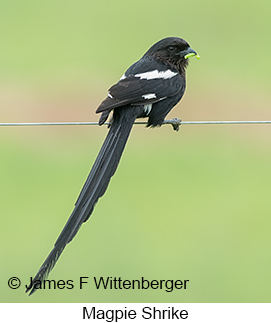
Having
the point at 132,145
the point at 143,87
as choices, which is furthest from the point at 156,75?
the point at 132,145

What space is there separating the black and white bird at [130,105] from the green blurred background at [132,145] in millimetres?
2378

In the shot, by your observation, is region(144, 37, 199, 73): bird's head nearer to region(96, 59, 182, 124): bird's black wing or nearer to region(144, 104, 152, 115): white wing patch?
region(96, 59, 182, 124): bird's black wing

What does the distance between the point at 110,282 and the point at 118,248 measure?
0.65 m

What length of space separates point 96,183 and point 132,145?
6969 millimetres

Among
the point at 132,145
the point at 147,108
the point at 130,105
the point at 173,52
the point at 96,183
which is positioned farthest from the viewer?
the point at 132,145

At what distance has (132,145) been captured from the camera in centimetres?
1241

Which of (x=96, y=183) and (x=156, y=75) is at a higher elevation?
(x=156, y=75)

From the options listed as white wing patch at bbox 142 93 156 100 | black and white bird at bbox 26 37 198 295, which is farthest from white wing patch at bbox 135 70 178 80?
white wing patch at bbox 142 93 156 100

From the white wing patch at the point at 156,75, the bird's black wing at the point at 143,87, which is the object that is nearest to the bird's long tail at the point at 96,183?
the bird's black wing at the point at 143,87

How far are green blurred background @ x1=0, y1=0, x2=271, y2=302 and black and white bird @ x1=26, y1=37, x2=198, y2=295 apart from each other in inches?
Result: 93.6

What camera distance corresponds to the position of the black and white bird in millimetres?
5281

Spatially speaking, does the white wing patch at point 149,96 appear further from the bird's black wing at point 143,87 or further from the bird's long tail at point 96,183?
the bird's long tail at point 96,183

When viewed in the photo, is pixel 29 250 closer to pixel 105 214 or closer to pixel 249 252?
pixel 105 214

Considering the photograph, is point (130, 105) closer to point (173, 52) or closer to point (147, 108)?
point (147, 108)
